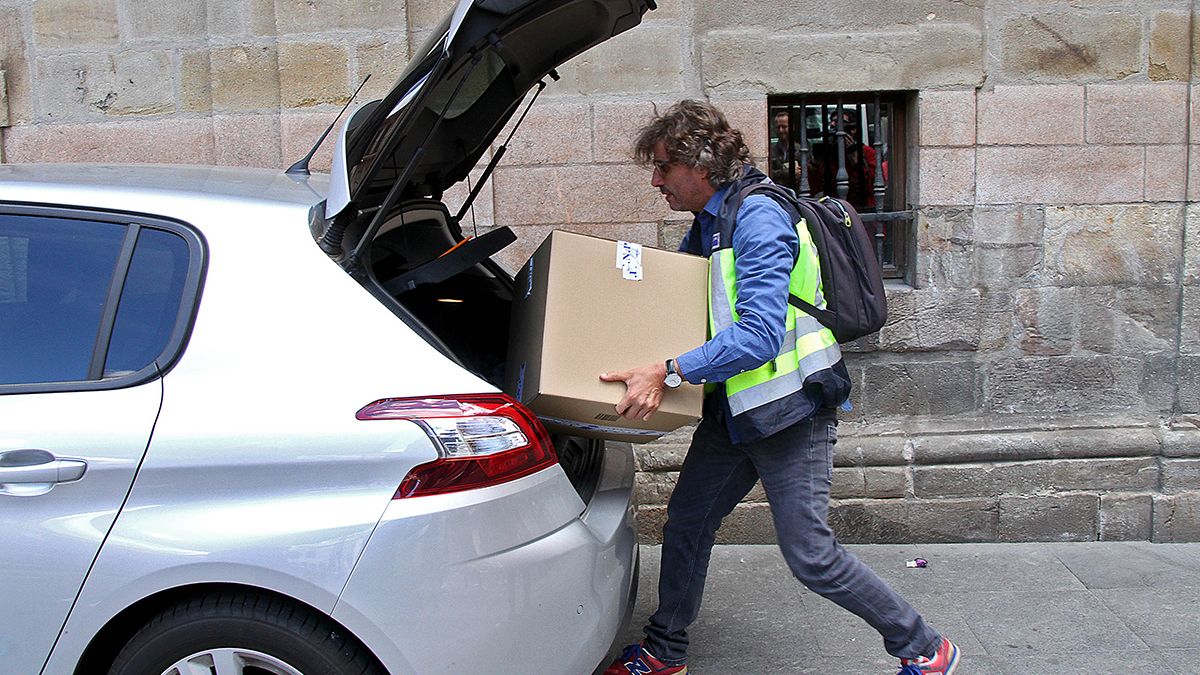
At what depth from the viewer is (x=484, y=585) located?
2432mm

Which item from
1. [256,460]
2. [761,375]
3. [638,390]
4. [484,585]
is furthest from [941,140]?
[256,460]

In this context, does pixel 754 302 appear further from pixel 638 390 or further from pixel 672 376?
pixel 638 390

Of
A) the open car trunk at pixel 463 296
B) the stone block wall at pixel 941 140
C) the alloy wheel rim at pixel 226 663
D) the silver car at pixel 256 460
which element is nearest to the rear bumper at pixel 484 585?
the silver car at pixel 256 460

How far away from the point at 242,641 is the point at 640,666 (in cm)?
145

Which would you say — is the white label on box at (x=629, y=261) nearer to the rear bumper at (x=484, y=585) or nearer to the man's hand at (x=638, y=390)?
the man's hand at (x=638, y=390)

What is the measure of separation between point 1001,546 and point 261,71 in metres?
4.00

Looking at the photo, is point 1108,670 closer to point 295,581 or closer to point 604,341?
point 604,341

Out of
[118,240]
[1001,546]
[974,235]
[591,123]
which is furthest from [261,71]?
[1001,546]

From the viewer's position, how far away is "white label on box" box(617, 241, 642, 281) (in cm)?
292

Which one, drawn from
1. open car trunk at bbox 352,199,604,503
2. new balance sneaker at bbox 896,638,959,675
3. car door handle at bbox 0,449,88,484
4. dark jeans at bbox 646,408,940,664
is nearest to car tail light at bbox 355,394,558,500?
open car trunk at bbox 352,199,604,503

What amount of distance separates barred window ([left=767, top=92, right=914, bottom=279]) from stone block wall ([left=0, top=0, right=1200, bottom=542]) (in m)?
0.17

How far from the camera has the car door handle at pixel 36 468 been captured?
239 cm

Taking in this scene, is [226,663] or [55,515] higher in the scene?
[55,515]

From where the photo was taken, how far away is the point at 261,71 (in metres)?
5.04
